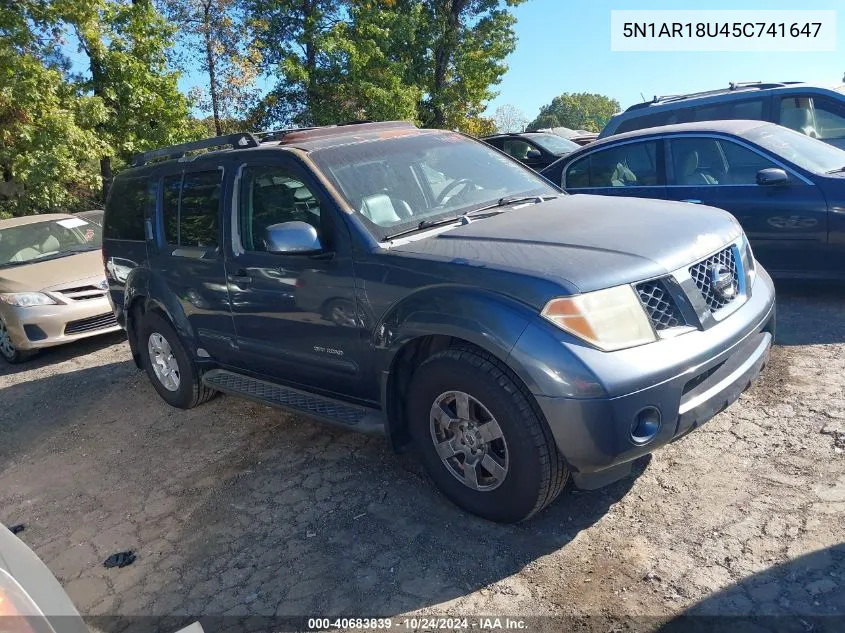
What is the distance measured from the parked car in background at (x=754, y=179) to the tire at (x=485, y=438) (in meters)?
3.86

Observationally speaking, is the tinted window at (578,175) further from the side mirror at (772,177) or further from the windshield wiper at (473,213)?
the windshield wiper at (473,213)

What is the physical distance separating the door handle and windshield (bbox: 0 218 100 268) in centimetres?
511

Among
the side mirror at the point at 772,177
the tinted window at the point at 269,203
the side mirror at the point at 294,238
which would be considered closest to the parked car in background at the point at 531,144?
the side mirror at the point at 772,177

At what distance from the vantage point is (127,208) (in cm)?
572

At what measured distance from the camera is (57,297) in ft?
24.8

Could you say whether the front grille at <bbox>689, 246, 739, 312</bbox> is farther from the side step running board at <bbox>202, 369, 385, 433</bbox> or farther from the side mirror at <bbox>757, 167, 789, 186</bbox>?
the side mirror at <bbox>757, 167, 789, 186</bbox>

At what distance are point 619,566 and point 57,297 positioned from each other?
682 centimetres

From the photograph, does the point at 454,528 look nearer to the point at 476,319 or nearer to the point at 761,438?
the point at 476,319

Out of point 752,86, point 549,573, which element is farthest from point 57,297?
point 752,86

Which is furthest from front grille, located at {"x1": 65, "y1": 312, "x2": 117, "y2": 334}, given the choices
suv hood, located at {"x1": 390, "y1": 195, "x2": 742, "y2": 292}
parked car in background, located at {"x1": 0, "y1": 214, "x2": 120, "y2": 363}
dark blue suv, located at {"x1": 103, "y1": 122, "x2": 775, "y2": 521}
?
suv hood, located at {"x1": 390, "y1": 195, "x2": 742, "y2": 292}

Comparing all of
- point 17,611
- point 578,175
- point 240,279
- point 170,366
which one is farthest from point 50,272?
point 17,611

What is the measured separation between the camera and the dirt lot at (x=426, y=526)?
9.09 feet

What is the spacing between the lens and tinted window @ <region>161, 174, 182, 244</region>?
16.4 ft

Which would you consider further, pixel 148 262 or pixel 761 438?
pixel 148 262
